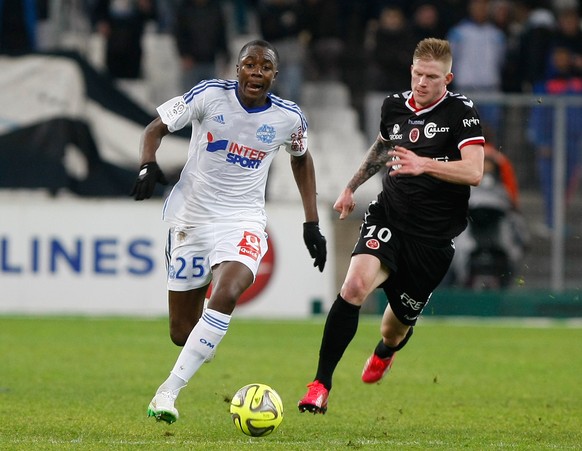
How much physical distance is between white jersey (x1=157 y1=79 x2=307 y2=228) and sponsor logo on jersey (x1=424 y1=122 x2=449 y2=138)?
0.83 metres

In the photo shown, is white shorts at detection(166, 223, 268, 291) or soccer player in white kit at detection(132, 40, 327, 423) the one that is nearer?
soccer player in white kit at detection(132, 40, 327, 423)

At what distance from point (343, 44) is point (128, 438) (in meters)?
14.3

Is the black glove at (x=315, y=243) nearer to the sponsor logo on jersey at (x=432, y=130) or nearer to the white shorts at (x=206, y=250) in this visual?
the white shorts at (x=206, y=250)

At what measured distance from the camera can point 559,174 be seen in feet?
59.4

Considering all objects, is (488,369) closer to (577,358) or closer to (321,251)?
(577,358)

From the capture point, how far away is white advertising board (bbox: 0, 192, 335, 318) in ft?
54.8

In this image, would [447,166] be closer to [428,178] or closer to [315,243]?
[428,178]

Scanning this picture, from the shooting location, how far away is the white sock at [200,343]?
775 cm

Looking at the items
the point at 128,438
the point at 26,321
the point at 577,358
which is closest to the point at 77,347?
the point at 26,321

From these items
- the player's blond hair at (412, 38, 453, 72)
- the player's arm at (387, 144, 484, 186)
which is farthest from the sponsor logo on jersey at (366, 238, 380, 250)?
the player's blond hair at (412, 38, 453, 72)

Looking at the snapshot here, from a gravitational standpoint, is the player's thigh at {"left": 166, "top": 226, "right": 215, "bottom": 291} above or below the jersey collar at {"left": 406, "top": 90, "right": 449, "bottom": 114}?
below

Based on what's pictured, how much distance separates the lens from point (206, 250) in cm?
860

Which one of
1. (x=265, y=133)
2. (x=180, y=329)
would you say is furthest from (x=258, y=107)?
(x=180, y=329)

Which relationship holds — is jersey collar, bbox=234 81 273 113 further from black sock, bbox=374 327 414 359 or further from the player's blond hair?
black sock, bbox=374 327 414 359
